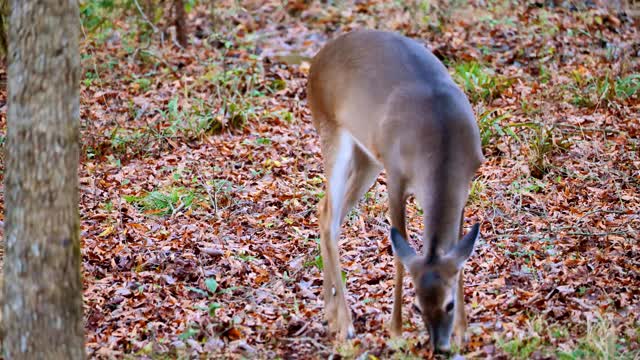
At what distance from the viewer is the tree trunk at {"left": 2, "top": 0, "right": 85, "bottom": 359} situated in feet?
13.5

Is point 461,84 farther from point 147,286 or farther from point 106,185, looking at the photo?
point 147,286

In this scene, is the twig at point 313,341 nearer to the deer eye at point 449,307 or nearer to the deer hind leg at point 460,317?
the deer hind leg at point 460,317

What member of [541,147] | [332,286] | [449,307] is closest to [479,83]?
[541,147]

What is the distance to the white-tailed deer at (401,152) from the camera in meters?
4.90

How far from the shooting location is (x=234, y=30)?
1438cm

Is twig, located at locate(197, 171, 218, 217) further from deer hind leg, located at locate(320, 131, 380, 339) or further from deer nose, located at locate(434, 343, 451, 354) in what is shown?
deer nose, located at locate(434, 343, 451, 354)

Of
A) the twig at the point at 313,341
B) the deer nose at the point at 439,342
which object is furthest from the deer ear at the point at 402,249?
the twig at the point at 313,341

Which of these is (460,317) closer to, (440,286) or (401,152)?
(440,286)

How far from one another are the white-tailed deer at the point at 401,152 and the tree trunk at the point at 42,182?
1760mm

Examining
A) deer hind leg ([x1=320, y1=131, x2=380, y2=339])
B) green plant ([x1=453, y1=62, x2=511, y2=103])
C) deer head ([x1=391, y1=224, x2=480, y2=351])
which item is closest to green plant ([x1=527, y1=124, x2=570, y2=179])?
green plant ([x1=453, y1=62, x2=511, y2=103])

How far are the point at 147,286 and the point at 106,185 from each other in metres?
2.52

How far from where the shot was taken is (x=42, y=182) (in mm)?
4172

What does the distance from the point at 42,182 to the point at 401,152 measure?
7.03 ft

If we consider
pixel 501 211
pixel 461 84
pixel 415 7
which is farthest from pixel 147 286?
pixel 415 7
